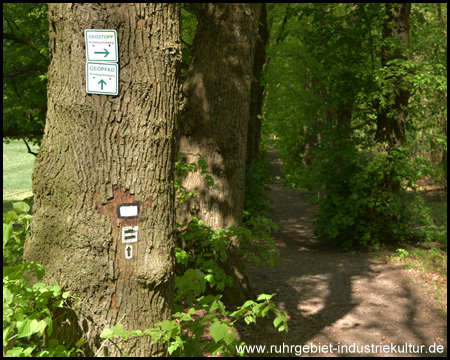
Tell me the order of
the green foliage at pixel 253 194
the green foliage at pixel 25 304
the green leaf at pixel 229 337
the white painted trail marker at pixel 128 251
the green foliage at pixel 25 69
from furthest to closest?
the green foliage at pixel 253 194, the green foliage at pixel 25 69, the white painted trail marker at pixel 128 251, the green leaf at pixel 229 337, the green foliage at pixel 25 304

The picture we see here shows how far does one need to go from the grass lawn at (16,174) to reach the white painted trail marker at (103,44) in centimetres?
1131

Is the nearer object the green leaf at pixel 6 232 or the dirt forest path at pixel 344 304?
the green leaf at pixel 6 232

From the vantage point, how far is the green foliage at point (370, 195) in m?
8.71

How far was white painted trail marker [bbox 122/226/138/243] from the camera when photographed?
2.54 m

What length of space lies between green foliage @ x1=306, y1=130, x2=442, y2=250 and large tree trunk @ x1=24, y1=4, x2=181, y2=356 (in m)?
6.94

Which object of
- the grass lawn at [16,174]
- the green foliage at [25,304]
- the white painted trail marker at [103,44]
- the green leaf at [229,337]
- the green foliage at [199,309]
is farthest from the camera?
the grass lawn at [16,174]

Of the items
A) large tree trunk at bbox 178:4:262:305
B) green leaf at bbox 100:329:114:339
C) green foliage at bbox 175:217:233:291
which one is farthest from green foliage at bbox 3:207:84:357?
large tree trunk at bbox 178:4:262:305

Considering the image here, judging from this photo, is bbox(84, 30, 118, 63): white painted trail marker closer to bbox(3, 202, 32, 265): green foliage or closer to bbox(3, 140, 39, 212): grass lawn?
bbox(3, 202, 32, 265): green foliage

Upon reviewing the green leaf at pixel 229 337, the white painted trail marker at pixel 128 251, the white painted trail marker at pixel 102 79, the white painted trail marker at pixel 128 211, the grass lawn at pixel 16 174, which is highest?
the white painted trail marker at pixel 102 79

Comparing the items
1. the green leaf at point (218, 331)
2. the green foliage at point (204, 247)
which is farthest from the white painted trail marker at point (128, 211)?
the green foliage at point (204, 247)

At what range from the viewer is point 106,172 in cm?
251

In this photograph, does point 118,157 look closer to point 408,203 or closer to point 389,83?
point 389,83

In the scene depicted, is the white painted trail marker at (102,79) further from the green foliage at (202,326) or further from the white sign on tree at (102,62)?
the green foliage at (202,326)

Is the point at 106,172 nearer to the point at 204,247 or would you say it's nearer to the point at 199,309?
the point at 199,309
